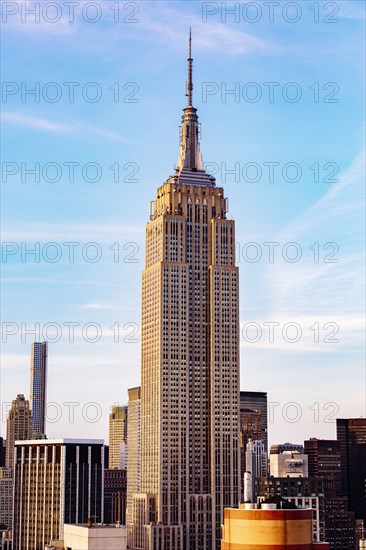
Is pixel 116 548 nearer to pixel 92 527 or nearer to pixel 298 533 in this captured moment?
pixel 92 527

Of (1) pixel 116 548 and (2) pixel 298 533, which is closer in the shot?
(2) pixel 298 533

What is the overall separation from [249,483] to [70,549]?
3046 cm

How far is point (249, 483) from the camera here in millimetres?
164000

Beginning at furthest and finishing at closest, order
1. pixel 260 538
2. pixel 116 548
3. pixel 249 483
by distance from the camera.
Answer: pixel 249 483 → pixel 116 548 → pixel 260 538

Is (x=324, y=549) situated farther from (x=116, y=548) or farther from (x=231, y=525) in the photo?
(x=116, y=548)

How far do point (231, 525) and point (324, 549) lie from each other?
1282cm

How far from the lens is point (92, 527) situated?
5930 inches

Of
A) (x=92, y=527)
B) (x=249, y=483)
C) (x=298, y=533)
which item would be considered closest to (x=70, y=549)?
(x=92, y=527)

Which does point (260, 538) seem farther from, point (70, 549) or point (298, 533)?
point (70, 549)

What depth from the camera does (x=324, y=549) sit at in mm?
133000

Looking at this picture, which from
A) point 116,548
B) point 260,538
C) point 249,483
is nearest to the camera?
point 260,538

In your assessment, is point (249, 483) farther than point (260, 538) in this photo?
Yes

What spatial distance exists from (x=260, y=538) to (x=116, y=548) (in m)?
28.6

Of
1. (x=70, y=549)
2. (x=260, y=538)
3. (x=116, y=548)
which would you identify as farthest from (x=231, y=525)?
(x=70, y=549)
